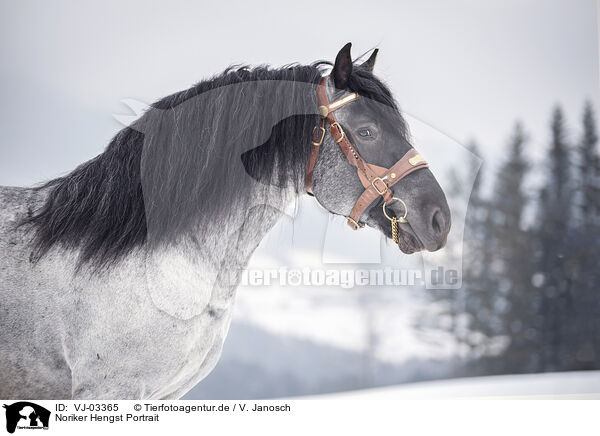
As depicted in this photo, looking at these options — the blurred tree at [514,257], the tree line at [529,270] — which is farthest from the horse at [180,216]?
the blurred tree at [514,257]

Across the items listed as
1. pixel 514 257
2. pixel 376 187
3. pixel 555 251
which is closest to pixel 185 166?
pixel 376 187

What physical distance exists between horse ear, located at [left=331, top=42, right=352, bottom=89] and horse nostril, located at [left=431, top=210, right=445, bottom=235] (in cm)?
53

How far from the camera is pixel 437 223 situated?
4.90 ft

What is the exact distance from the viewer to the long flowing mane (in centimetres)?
148

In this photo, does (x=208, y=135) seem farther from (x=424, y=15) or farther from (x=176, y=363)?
(x=424, y=15)

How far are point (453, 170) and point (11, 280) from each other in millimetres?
1918

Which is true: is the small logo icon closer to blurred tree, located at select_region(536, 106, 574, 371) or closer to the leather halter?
the leather halter

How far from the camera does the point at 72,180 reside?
155 cm

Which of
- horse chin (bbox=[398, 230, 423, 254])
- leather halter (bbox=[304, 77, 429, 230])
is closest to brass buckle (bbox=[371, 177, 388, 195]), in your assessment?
leather halter (bbox=[304, 77, 429, 230])

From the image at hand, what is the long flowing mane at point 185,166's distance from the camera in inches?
58.1

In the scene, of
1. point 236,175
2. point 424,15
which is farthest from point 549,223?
point 236,175

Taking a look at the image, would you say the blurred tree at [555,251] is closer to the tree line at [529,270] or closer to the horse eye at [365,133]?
the tree line at [529,270]

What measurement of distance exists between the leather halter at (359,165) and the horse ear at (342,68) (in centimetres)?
5

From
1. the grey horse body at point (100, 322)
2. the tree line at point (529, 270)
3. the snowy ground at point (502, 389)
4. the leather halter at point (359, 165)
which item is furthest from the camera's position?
the tree line at point (529, 270)
